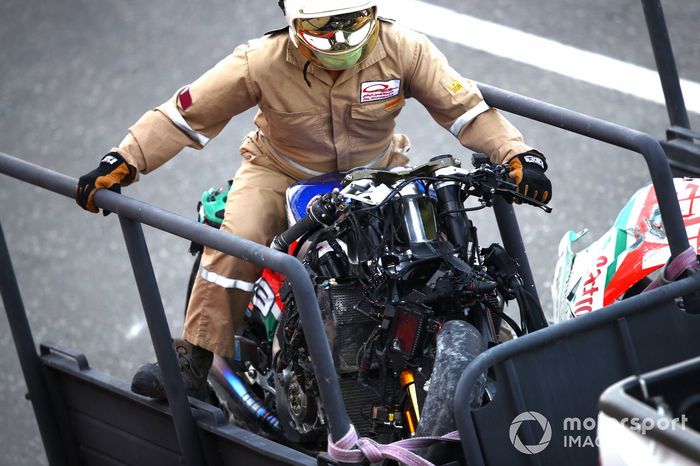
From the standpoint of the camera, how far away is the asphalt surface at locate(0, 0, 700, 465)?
7637 millimetres

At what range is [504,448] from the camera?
12.8 ft

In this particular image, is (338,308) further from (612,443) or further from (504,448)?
(612,443)

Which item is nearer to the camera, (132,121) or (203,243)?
(203,243)

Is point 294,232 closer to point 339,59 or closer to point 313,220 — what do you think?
point 313,220

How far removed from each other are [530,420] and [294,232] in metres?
1.17

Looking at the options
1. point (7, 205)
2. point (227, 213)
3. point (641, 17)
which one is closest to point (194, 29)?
point (7, 205)

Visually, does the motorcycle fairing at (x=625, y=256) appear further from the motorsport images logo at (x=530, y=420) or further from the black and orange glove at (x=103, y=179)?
the black and orange glove at (x=103, y=179)

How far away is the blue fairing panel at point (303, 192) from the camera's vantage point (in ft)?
15.8

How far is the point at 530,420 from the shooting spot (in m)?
3.93

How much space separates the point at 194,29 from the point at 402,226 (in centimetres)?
578

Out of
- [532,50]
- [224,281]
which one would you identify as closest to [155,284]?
[224,281]

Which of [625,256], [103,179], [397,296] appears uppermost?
[103,179]

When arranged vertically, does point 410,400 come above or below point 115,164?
below

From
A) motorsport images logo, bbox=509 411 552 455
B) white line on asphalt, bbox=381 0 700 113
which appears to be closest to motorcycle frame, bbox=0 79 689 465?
motorsport images logo, bbox=509 411 552 455
